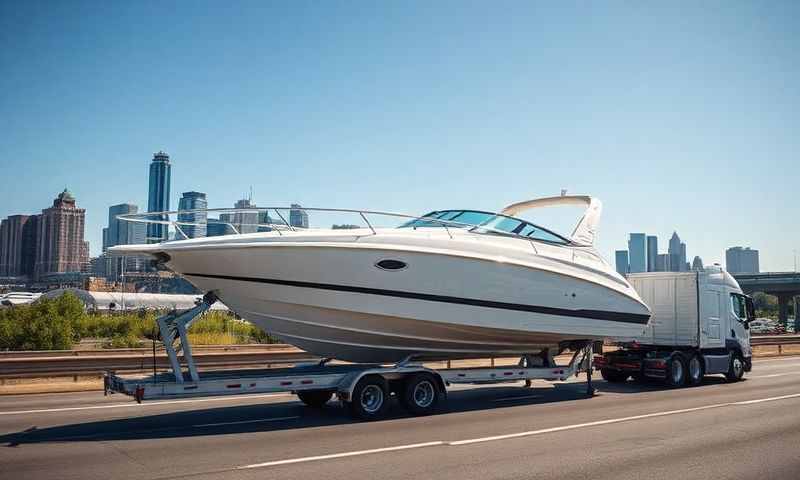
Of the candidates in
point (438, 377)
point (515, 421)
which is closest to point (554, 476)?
point (515, 421)

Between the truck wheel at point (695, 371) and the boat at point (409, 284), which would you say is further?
the truck wheel at point (695, 371)

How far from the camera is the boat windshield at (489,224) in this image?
492 inches

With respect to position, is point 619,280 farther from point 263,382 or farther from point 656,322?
point 263,382

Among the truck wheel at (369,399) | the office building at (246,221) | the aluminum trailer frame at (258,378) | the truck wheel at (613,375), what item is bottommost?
the truck wheel at (613,375)

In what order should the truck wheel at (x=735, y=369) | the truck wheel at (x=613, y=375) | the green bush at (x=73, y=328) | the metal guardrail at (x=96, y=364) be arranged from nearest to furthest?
the metal guardrail at (x=96, y=364) < the truck wheel at (x=613, y=375) < the truck wheel at (x=735, y=369) < the green bush at (x=73, y=328)

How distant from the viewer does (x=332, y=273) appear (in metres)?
10.5

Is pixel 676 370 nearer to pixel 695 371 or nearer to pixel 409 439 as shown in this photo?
pixel 695 371

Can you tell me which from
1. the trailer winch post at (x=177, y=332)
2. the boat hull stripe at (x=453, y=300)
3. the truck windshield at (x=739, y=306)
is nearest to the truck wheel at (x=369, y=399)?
the boat hull stripe at (x=453, y=300)

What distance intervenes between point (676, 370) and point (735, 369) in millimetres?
2588

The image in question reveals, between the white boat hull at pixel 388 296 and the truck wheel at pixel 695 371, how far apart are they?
4.71 meters

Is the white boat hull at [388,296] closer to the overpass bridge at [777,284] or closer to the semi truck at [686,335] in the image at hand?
the semi truck at [686,335]

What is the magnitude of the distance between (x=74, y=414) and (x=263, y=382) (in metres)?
3.66

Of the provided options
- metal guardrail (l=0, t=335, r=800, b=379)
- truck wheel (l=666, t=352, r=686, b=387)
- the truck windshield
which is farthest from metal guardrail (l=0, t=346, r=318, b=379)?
the truck windshield

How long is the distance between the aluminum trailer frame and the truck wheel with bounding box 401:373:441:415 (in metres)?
0.03
